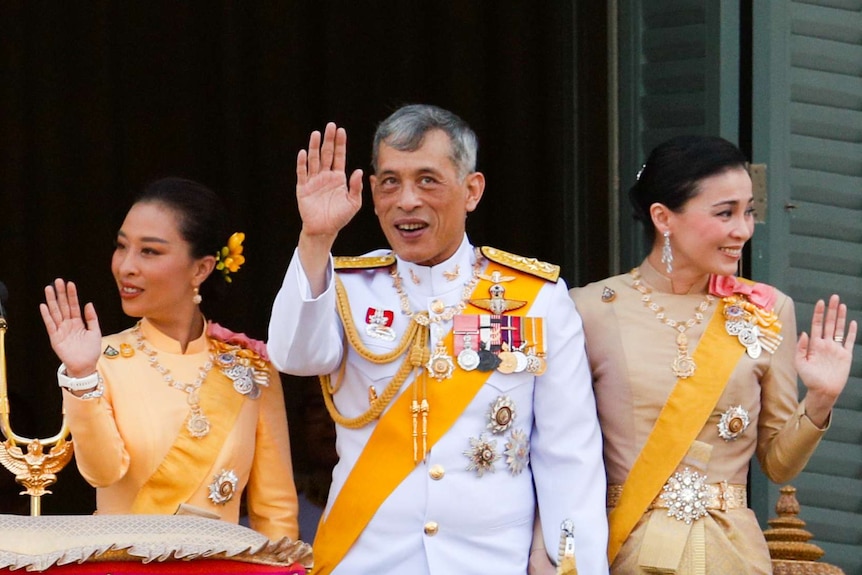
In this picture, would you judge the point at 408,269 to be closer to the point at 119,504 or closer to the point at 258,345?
the point at 258,345

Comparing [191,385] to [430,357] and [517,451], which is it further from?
[517,451]

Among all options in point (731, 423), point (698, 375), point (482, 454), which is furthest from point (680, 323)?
point (482, 454)

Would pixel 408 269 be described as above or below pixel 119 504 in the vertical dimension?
above

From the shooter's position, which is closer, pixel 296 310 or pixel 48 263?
pixel 296 310

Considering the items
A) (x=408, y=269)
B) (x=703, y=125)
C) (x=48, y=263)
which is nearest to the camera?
(x=408, y=269)

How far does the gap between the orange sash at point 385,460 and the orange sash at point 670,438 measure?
42 centimetres

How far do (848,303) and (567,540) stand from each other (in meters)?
1.76

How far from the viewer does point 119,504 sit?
4152 mm

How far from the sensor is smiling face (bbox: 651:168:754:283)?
13.9 ft

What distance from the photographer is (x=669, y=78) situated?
5.41 metres

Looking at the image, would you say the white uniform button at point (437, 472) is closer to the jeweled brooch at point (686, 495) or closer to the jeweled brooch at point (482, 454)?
the jeweled brooch at point (482, 454)

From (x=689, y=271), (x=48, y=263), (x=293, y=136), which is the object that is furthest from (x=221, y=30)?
(x=689, y=271)

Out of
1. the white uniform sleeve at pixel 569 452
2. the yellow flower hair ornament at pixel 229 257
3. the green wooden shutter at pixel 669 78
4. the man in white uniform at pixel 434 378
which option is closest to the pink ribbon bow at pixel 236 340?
the yellow flower hair ornament at pixel 229 257

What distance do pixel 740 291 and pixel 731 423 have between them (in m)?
0.36
